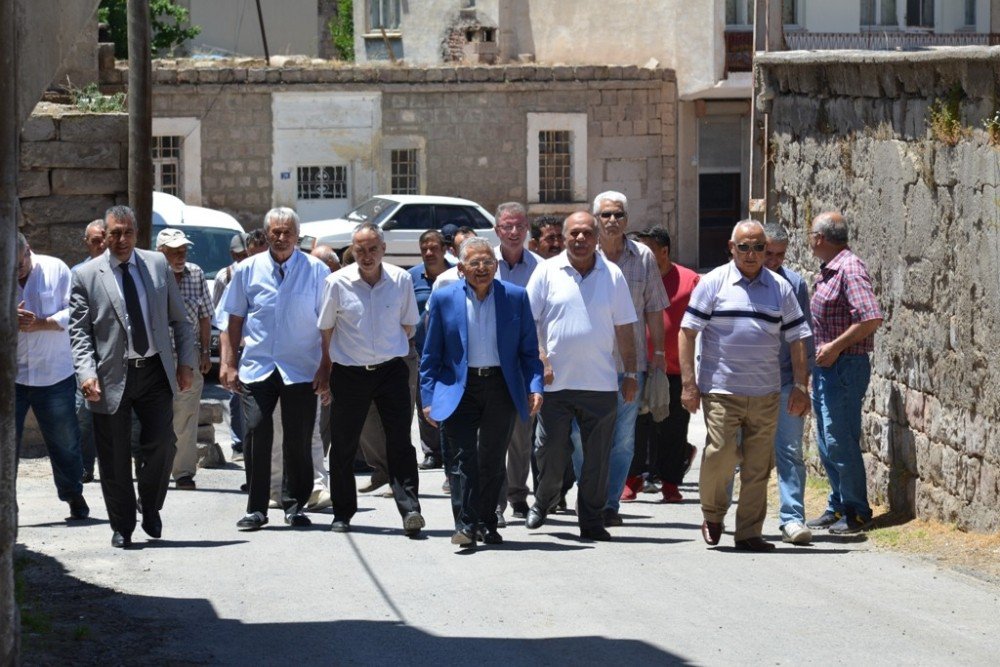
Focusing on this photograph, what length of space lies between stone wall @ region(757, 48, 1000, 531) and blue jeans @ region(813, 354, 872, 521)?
0.36 m

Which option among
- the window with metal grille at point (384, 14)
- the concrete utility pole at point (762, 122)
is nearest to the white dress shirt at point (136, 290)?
the concrete utility pole at point (762, 122)

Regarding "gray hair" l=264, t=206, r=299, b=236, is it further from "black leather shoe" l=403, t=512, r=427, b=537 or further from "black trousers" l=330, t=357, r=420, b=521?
"black leather shoe" l=403, t=512, r=427, b=537

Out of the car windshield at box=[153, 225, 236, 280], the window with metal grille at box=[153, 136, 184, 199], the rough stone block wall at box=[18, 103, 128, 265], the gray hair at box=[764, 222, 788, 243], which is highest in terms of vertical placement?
the window with metal grille at box=[153, 136, 184, 199]

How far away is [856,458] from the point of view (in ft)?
32.3

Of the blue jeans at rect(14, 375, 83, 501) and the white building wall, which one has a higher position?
the white building wall

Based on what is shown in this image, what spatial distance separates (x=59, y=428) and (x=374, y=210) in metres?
18.8

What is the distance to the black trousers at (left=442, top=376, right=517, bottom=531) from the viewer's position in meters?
9.28

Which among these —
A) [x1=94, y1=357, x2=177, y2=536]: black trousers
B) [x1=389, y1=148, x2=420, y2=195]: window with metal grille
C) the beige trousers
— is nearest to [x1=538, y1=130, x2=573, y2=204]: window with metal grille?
[x1=389, y1=148, x2=420, y2=195]: window with metal grille

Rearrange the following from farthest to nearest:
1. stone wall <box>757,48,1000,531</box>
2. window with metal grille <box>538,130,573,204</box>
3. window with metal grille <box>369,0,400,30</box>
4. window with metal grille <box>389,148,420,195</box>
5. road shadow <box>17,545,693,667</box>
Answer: window with metal grille <box>369,0,400,30</box> → window with metal grille <box>538,130,573,204</box> → window with metal grille <box>389,148,420,195</box> → stone wall <box>757,48,1000,531</box> → road shadow <box>17,545,693,667</box>

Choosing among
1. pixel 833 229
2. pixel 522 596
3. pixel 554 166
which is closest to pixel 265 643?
pixel 522 596

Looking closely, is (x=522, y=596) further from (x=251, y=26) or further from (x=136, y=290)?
(x=251, y=26)

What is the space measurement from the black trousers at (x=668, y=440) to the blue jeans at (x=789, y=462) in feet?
5.42

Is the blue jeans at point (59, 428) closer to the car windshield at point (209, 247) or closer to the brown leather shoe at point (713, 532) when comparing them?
the brown leather shoe at point (713, 532)

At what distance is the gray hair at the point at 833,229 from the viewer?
9875 millimetres
